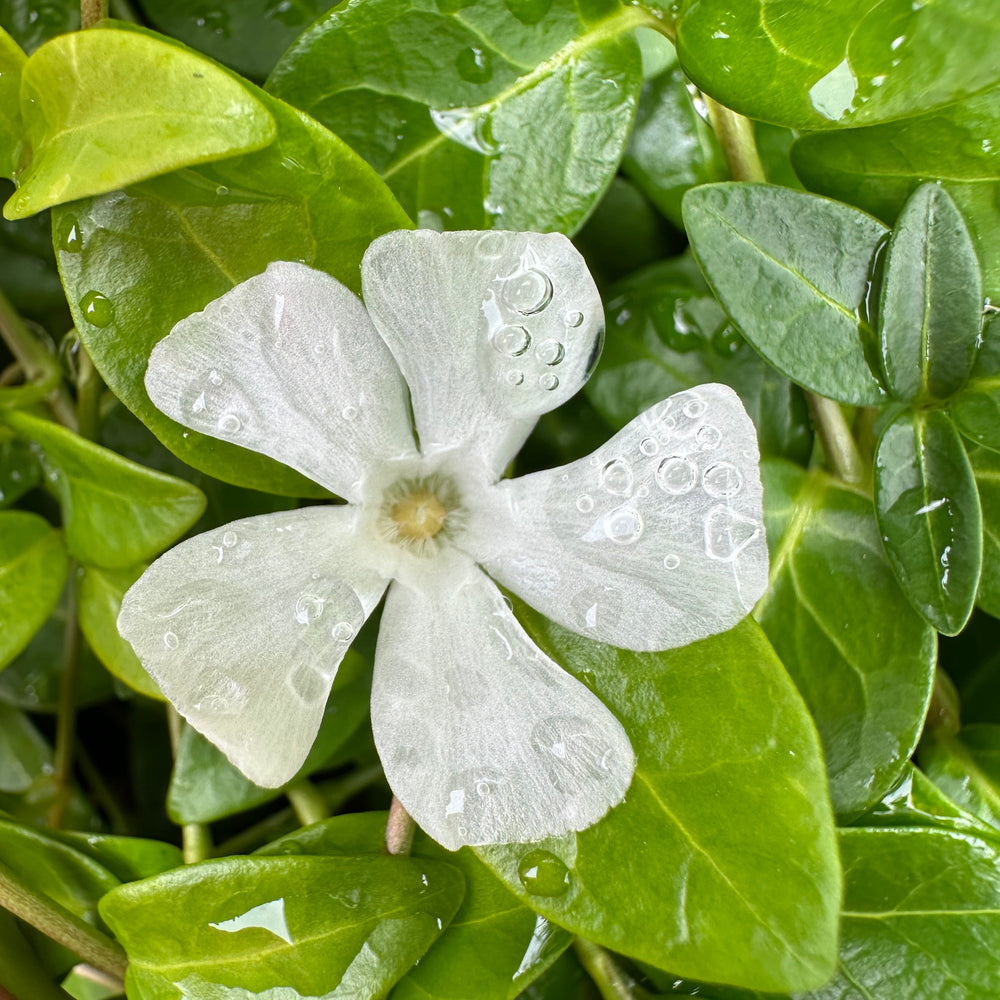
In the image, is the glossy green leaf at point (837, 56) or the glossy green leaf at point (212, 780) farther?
the glossy green leaf at point (212, 780)

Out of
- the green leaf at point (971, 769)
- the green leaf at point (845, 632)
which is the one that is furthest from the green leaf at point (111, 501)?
the green leaf at point (971, 769)

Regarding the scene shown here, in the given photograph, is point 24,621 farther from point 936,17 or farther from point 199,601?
point 936,17

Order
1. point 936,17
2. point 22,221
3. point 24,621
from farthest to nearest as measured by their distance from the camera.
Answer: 1. point 22,221
2. point 24,621
3. point 936,17

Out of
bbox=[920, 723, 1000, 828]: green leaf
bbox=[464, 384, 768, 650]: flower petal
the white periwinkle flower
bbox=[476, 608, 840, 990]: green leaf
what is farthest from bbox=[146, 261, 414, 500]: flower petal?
bbox=[920, 723, 1000, 828]: green leaf

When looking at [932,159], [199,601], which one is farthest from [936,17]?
[199,601]

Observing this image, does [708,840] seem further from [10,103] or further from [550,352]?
[10,103]

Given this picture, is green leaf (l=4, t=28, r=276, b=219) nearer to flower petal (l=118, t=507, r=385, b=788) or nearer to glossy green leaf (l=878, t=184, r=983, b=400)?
flower petal (l=118, t=507, r=385, b=788)

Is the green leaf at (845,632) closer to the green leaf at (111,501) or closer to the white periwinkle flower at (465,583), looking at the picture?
the white periwinkle flower at (465,583)
